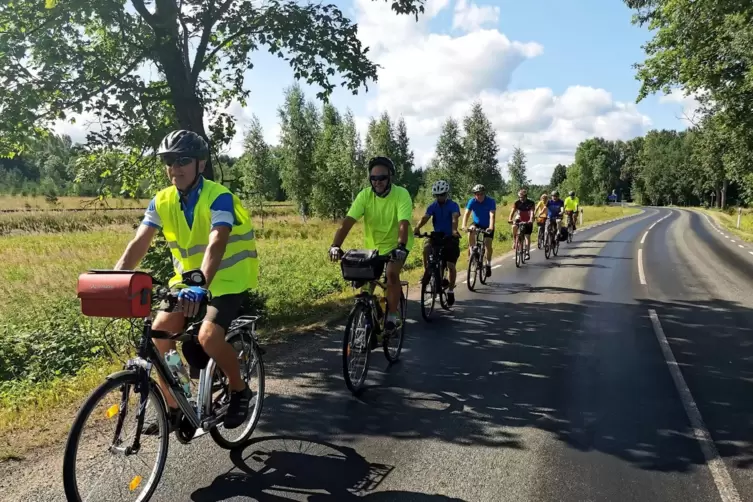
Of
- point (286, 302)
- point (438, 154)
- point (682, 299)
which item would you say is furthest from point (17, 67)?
point (438, 154)

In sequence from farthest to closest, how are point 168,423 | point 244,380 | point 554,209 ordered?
point 554,209 < point 244,380 < point 168,423

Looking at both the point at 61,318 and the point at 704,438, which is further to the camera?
the point at 61,318

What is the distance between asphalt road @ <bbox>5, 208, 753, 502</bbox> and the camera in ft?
11.1

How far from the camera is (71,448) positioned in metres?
2.61

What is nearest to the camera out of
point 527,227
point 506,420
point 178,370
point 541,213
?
point 178,370

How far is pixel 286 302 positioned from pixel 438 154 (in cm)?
4907

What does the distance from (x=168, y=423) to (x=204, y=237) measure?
119cm

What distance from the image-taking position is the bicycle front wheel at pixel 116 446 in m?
2.62

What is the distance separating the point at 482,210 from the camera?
36.1ft

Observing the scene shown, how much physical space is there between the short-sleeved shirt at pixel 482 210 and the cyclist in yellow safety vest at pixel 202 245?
7.95 m

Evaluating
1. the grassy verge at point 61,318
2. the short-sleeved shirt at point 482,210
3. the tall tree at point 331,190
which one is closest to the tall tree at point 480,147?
the tall tree at point 331,190

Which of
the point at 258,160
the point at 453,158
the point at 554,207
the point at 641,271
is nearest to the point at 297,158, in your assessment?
the point at 258,160

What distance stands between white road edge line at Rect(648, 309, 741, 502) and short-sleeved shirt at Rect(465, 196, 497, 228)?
193 inches

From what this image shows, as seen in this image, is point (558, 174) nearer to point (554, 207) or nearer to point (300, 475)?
point (554, 207)
